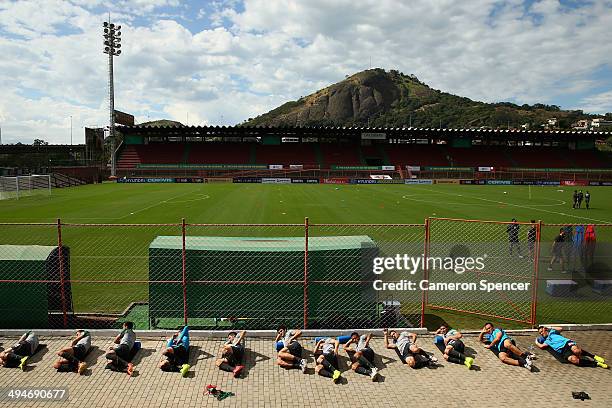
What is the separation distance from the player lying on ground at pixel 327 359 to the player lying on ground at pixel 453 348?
2184mm

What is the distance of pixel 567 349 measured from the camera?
8008 millimetres

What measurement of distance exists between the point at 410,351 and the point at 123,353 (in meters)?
5.39

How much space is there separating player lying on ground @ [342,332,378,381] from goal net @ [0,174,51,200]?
131 ft

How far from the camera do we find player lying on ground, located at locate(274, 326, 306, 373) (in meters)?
7.59

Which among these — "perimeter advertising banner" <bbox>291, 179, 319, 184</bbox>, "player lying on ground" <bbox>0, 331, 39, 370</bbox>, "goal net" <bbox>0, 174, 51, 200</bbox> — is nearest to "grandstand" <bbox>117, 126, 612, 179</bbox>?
"perimeter advertising banner" <bbox>291, 179, 319, 184</bbox>

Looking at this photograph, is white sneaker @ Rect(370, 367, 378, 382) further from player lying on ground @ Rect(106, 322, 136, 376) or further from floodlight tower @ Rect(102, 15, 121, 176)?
floodlight tower @ Rect(102, 15, 121, 176)

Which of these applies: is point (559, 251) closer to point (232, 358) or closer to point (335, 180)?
point (232, 358)

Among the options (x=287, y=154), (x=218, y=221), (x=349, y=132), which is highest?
(x=349, y=132)

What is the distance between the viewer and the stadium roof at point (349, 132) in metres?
74.8

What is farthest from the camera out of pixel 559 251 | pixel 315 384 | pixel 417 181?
pixel 417 181

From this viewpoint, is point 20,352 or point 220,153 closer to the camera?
point 20,352

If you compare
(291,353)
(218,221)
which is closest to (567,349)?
(291,353)

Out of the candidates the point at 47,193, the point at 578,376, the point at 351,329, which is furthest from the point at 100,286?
the point at 47,193

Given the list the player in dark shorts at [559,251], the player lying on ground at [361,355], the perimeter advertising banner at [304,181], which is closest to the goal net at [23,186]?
the perimeter advertising banner at [304,181]
